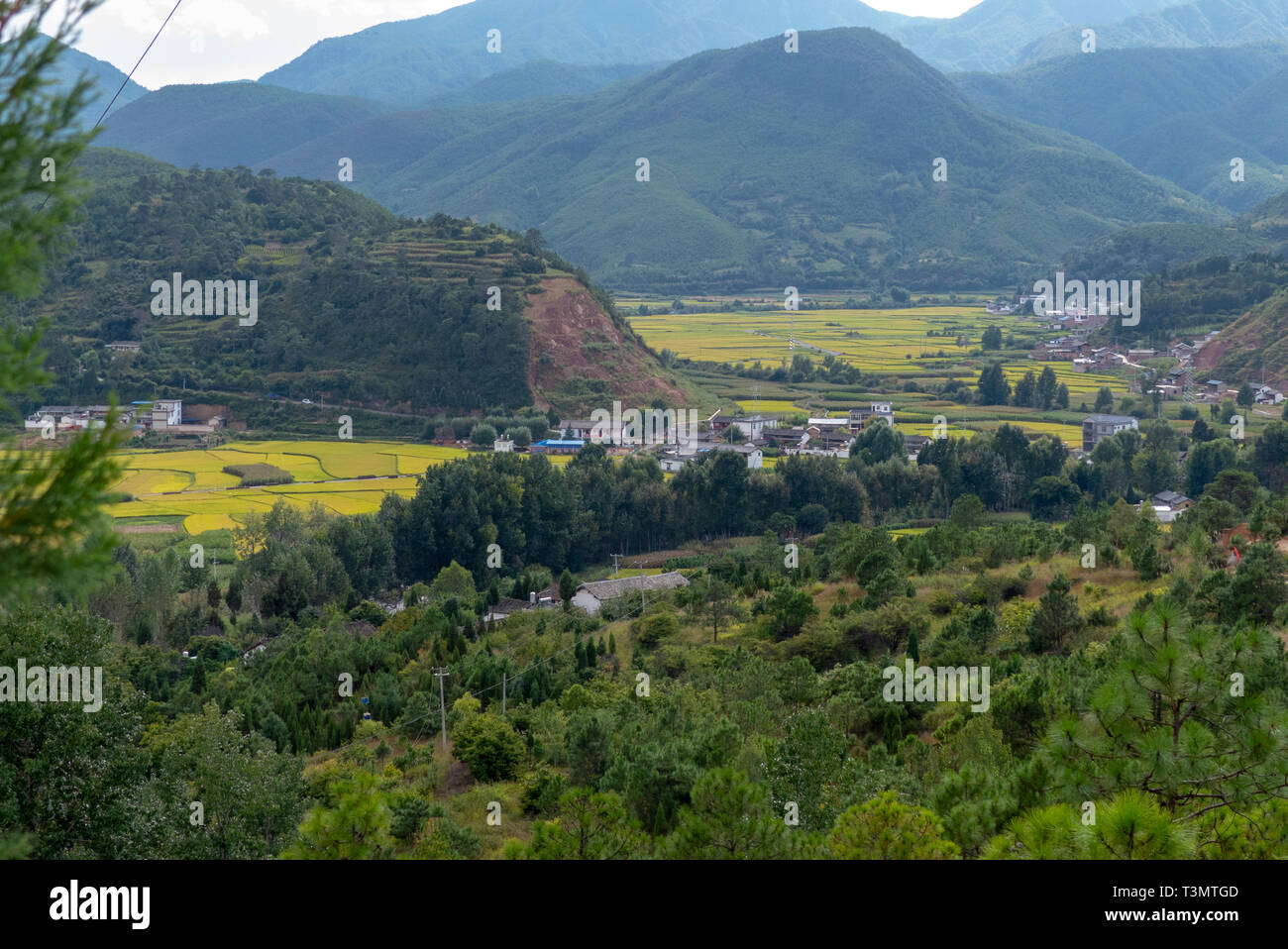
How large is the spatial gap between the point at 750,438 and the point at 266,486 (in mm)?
24393

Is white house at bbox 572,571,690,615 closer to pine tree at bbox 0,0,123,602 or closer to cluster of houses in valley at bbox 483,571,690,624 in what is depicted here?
cluster of houses in valley at bbox 483,571,690,624

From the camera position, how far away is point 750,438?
202 feet

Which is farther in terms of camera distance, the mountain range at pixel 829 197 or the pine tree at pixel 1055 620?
the mountain range at pixel 829 197

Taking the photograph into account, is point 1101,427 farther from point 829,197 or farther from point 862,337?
point 829,197

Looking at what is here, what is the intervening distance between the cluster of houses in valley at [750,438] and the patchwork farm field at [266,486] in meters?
4.79

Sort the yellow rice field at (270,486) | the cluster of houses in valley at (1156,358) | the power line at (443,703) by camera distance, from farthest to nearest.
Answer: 1. the cluster of houses in valley at (1156,358)
2. the yellow rice field at (270,486)
3. the power line at (443,703)

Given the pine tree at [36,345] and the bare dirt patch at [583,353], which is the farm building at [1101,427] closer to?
the bare dirt patch at [583,353]

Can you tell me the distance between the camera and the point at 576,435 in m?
63.0

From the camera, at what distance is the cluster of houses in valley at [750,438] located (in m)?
57.2

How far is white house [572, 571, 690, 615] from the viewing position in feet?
118

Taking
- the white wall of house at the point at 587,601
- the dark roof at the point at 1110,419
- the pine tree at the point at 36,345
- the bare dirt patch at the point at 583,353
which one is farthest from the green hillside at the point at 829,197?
the pine tree at the point at 36,345
